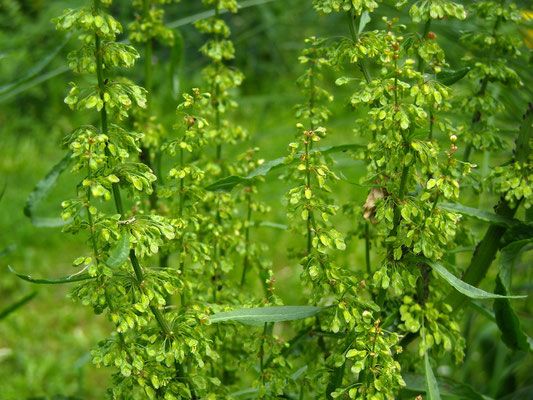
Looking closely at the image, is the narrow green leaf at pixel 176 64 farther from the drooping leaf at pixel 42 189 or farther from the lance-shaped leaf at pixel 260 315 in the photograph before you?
the lance-shaped leaf at pixel 260 315

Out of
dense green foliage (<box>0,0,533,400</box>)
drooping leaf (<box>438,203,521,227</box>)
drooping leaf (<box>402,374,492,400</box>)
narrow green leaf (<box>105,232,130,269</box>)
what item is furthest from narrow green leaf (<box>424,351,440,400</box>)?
narrow green leaf (<box>105,232,130,269</box>)

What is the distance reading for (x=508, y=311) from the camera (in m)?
1.17

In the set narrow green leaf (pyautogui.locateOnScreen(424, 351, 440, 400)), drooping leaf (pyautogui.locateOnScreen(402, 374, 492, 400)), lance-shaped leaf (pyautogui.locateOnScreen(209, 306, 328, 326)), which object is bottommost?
drooping leaf (pyautogui.locateOnScreen(402, 374, 492, 400))

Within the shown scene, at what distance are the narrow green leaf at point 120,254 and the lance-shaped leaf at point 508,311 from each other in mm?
664

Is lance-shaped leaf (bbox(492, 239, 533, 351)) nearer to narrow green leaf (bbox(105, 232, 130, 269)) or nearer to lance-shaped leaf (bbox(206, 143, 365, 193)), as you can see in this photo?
lance-shaped leaf (bbox(206, 143, 365, 193))

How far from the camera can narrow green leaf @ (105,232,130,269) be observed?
0.88 metres

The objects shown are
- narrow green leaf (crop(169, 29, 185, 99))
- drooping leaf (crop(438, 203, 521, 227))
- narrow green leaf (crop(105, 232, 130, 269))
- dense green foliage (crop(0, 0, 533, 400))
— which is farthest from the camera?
narrow green leaf (crop(169, 29, 185, 99))

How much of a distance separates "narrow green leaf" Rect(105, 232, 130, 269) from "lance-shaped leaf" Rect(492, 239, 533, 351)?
0.66 meters

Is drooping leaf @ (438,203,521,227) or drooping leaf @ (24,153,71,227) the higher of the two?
drooping leaf @ (24,153,71,227)

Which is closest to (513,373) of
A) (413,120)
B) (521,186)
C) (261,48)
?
(521,186)

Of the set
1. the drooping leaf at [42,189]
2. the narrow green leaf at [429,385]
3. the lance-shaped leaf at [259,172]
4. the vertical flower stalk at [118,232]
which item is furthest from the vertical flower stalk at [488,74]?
the drooping leaf at [42,189]

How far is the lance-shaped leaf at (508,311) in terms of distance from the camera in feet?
3.78

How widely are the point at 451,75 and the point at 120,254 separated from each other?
2.10 feet

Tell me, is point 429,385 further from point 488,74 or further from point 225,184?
point 488,74
